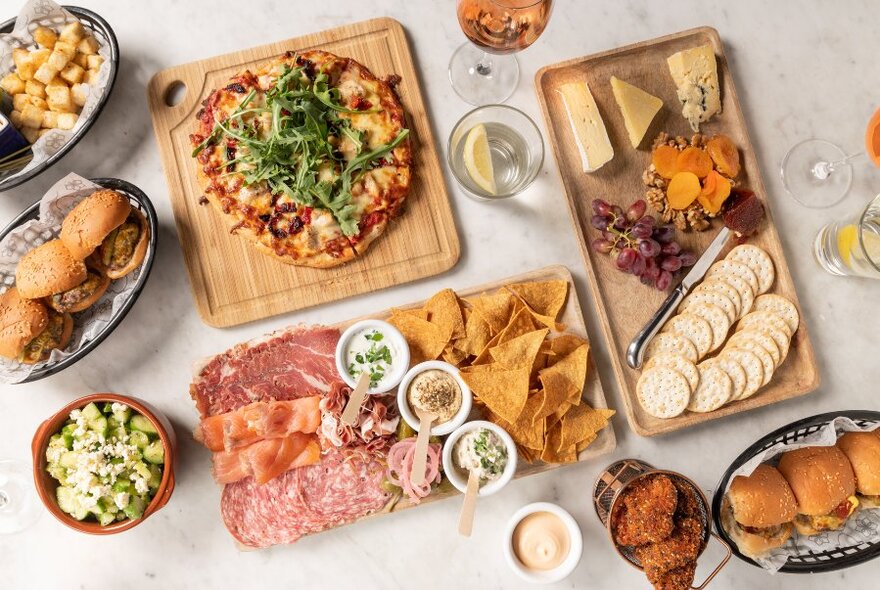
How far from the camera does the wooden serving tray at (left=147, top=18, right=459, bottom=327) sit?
2.14 metres

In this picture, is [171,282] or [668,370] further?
[171,282]

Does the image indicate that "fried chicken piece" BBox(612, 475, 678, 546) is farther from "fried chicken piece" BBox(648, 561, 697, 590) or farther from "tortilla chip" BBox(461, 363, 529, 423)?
"tortilla chip" BBox(461, 363, 529, 423)

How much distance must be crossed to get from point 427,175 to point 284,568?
134 centimetres

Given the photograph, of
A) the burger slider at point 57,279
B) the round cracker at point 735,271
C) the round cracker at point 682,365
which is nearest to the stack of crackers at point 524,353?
the round cracker at point 682,365

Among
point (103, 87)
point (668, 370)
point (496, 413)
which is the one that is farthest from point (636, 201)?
point (103, 87)

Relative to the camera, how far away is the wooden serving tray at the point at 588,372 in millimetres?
2088

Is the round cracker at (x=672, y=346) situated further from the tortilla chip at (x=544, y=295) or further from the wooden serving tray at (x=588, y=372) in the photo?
the tortilla chip at (x=544, y=295)

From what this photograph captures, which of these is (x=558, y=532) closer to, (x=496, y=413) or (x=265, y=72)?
(x=496, y=413)

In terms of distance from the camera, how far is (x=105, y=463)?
1930 mm

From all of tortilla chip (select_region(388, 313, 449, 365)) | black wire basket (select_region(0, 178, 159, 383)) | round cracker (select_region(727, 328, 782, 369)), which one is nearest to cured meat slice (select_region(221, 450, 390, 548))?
tortilla chip (select_region(388, 313, 449, 365))

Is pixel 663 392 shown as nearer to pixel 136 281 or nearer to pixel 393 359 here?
pixel 393 359

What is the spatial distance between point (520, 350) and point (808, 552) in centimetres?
108

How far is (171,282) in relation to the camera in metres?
2.19

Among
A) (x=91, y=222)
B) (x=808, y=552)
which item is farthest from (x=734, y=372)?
(x=91, y=222)
